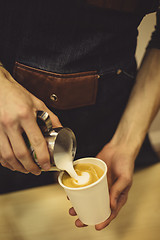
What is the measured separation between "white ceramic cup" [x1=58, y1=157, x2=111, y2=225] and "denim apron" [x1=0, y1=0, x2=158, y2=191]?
0.92 feet

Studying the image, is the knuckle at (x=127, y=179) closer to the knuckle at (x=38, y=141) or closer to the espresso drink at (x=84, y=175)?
the espresso drink at (x=84, y=175)

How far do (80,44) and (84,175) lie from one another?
39cm

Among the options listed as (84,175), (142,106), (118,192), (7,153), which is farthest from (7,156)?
(142,106)

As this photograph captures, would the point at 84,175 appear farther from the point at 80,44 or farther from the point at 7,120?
the point at 80,44

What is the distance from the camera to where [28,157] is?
19.4 inches

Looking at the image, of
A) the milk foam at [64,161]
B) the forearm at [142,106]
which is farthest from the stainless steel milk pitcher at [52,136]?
the forearm at [142,106]

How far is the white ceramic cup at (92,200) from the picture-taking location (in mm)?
512

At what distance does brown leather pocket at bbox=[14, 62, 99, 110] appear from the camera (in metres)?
0.70

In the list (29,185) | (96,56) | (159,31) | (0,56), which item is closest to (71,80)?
(96,56)

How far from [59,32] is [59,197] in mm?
553

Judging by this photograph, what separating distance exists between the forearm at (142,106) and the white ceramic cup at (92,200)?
0.77 ft

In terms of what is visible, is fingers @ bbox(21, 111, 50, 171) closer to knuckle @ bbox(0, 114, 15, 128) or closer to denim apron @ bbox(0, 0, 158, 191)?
knuckle @ bbox(0, 114, 15, 128)

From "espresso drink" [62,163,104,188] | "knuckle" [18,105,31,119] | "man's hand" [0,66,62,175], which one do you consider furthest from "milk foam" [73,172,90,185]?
"knuckle" [18,105,31,119]

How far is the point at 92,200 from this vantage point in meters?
0.53
